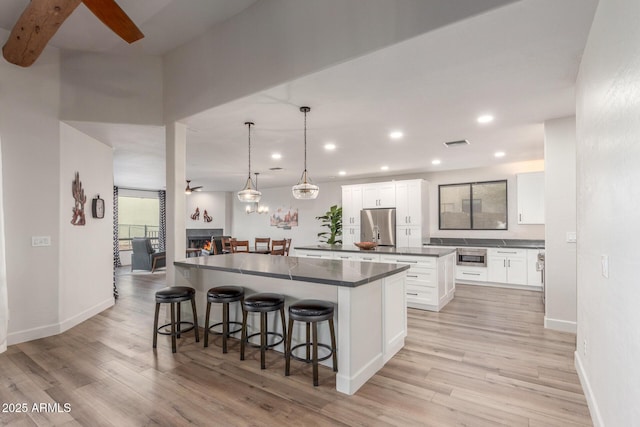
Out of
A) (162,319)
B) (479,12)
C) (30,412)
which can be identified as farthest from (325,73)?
(162,319)

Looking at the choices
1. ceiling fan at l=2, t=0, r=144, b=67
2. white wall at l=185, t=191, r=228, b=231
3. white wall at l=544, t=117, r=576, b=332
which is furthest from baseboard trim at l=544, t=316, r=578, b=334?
white wall at l=185, t=191, r=228, b=231

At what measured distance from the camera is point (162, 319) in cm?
416

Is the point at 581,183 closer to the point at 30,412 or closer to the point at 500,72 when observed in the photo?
the point at 500,72

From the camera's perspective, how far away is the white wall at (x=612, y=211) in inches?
50.8

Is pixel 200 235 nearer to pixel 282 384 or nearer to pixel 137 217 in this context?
pixel 137 217

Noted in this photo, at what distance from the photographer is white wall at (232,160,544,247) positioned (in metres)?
6.57

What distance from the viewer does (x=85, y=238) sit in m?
4.30

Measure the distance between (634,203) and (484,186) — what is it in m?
6.10

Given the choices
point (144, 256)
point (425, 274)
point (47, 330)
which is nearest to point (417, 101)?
point (425, 274)

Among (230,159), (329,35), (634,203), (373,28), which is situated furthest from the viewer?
(230,159)

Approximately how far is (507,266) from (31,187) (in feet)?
23.9

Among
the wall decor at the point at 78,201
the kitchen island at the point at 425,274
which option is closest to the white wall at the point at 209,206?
the wall decor at the point at 78,201

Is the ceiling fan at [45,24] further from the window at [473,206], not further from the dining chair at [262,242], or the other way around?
the window at [473,206]

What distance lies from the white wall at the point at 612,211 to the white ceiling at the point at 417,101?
0.36 meters
